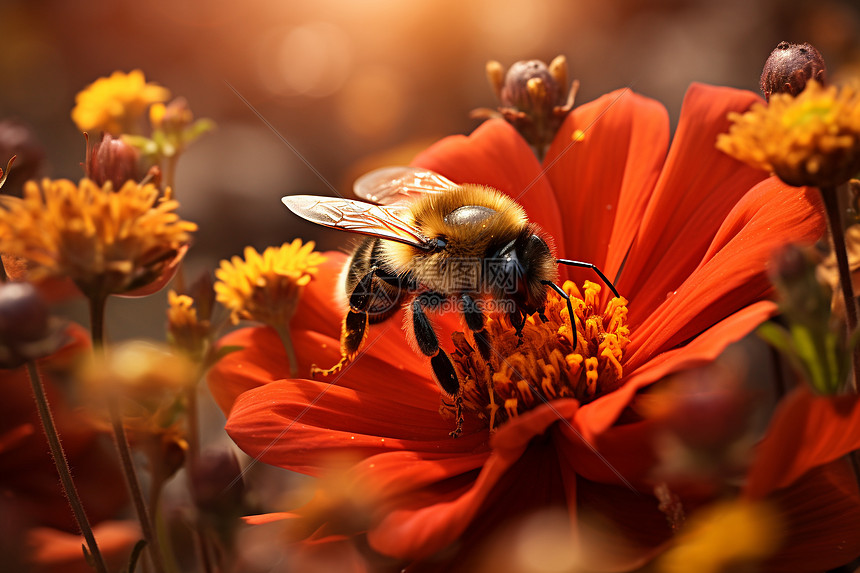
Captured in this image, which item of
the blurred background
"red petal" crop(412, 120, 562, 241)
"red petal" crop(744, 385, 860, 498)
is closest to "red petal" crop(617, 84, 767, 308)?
"red petal" crop(412, 120, 562, 241)

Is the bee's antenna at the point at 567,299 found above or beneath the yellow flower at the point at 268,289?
above

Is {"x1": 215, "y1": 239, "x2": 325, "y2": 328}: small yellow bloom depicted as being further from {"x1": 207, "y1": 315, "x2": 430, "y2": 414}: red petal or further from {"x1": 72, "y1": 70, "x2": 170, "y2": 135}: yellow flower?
{"x1": 72, "y1": 70, "x2": 170, "y2": 135}: yellow flower

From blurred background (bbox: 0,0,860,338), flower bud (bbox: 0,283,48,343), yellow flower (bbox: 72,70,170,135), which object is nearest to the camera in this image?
flower bud (bbox: 0,283,48,343)

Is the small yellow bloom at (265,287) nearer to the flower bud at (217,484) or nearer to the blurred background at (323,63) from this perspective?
the flower bud at (217,484)

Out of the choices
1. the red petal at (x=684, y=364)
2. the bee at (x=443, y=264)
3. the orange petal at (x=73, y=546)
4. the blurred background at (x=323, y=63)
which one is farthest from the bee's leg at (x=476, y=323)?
the blurred background at (x=323, y=63)

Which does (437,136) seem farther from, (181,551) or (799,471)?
(799,471)
